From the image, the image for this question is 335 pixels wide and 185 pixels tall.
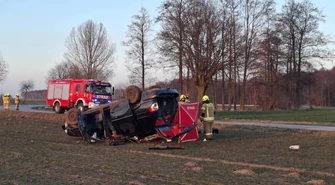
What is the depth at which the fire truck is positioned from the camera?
31391 millimetres

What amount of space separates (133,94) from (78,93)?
57.8 feet

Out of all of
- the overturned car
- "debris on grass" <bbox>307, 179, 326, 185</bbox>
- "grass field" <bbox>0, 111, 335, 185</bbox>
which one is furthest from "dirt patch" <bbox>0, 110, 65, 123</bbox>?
"debris on grass" <bbox>307, 179, 326, 185</bbox>

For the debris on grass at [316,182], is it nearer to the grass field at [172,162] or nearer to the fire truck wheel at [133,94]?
the grass field at [172,162]

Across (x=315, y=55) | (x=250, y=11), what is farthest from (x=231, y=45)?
(x=315, y=55)

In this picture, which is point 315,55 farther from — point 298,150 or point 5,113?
point 298,150

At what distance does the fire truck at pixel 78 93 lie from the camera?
31391 millimetres

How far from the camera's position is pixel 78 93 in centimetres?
3216

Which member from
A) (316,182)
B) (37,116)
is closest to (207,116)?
(316,182)

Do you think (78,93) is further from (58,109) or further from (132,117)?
(132,117)

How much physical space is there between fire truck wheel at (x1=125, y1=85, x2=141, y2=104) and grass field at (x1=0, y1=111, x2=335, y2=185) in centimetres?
154

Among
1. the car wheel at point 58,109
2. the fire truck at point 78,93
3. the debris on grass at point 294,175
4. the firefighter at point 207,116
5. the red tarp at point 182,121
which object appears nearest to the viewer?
the debris on grass at point 294,175

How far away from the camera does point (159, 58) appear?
45.0 metres

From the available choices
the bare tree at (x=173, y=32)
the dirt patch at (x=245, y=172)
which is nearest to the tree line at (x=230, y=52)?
the bare tree at (x=173, y=32)

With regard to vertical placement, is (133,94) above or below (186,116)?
above
